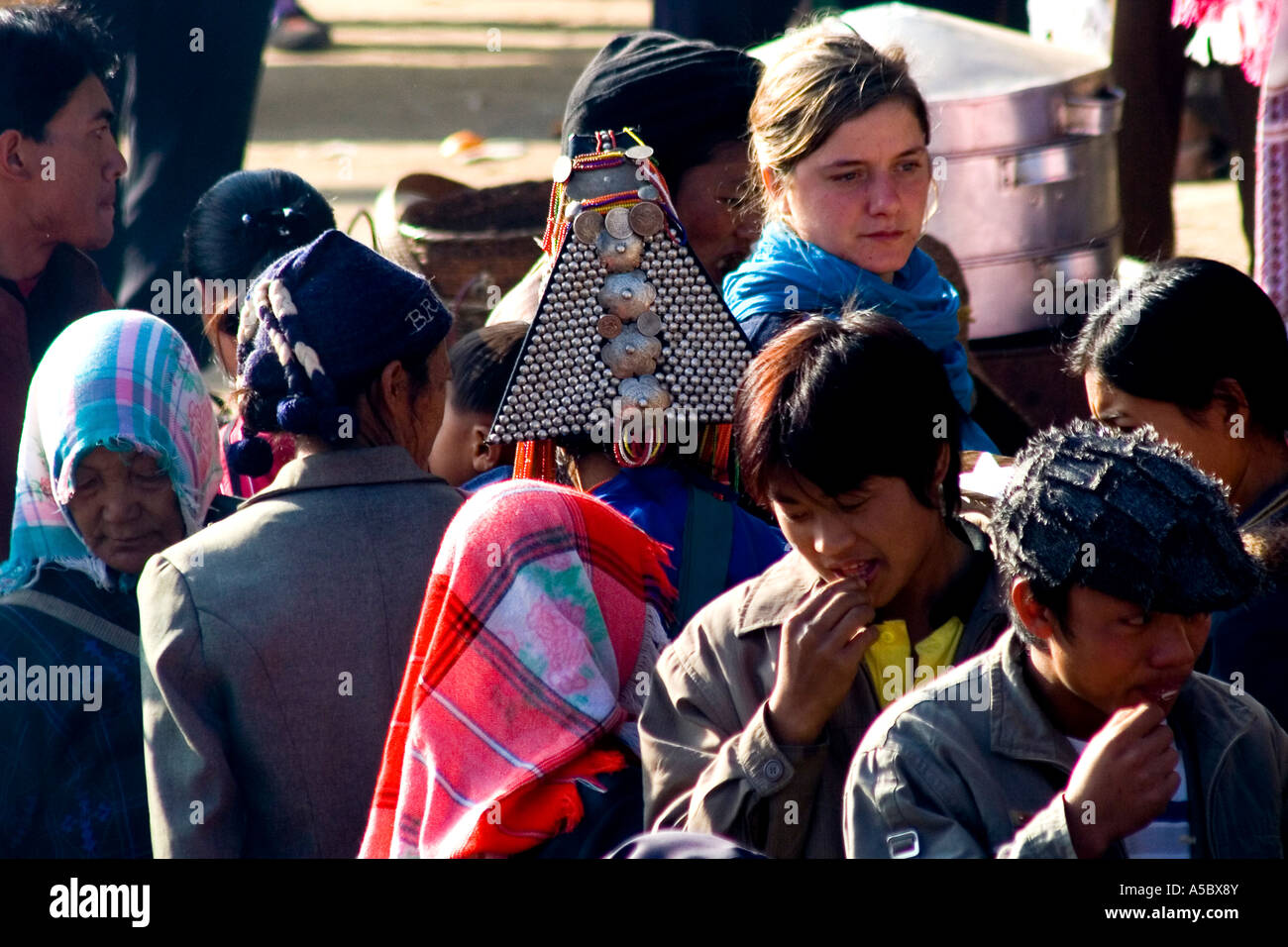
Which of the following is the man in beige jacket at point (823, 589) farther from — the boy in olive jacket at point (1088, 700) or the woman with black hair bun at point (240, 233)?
the woman with black hair bun at point (240, 233)

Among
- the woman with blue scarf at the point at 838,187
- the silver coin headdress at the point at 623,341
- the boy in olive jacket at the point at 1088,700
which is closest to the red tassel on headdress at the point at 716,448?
the silver coin headdress at the point at 623,341

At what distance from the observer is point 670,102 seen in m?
3.25

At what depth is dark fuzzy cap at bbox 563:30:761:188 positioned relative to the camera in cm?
324

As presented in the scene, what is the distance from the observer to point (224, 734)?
7.51 ft

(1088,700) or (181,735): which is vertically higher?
(1088,700)

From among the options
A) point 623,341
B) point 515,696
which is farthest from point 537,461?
point 515,696

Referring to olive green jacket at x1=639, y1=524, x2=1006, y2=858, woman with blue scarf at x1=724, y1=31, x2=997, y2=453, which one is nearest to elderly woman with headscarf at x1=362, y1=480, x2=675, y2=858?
olive green jacket at x1=639, y1=524, x2=1006, y2=858

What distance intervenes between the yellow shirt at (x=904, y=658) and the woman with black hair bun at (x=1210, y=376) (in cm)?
54

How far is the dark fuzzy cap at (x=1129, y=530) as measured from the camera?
180cm

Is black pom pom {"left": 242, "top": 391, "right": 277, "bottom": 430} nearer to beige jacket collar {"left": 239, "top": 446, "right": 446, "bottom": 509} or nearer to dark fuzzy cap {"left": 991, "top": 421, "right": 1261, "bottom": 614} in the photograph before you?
beige jacket collar {"left": 239, "top": 446, "right": 446, "bottom": 509}

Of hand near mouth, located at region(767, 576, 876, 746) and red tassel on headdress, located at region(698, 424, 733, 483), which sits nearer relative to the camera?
hand near mouth, located at region(767, 576, 876, 746)

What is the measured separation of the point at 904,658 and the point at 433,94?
28.1ft

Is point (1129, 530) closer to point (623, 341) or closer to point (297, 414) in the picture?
point (623, 341)

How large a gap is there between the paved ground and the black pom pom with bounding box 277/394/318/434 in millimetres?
4632
